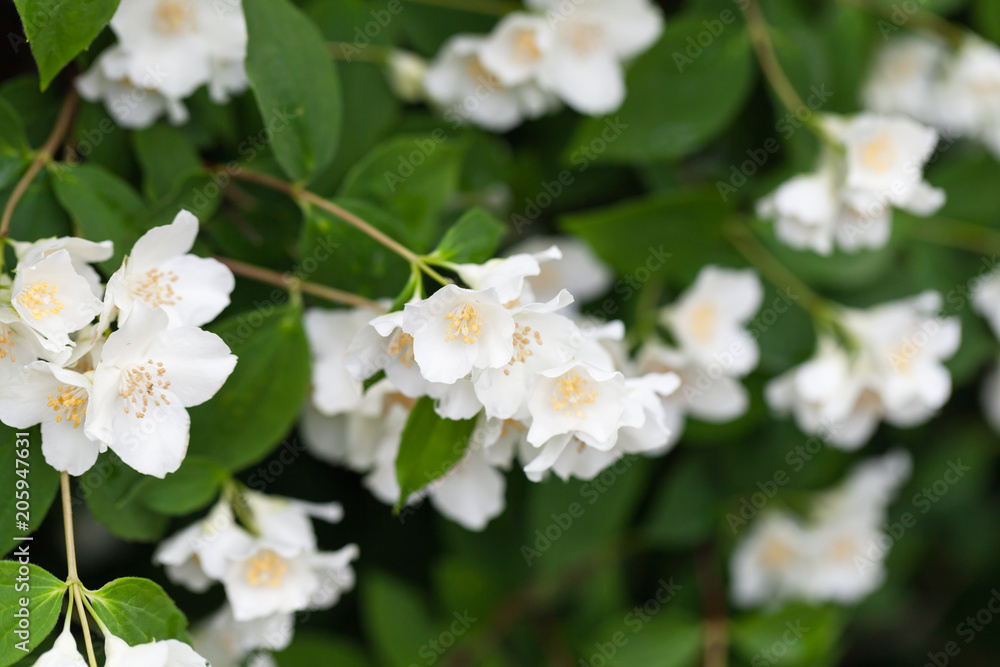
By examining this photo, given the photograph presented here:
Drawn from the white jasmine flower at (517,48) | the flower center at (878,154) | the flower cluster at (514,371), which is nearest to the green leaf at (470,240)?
the flower cluster at (514,371)

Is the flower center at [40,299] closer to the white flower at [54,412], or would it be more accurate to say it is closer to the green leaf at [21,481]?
the white flower at [54,412]

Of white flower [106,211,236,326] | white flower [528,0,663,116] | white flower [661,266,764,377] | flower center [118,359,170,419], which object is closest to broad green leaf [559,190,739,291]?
white flower [661,266,764,377]

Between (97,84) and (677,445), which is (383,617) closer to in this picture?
(677,445)

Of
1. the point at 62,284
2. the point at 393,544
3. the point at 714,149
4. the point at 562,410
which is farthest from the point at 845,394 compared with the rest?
the point at 62,284

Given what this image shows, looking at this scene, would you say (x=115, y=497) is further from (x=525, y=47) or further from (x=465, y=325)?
(x=525, y=47)

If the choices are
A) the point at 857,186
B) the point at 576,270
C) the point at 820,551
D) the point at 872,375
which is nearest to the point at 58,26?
the point at 576,270

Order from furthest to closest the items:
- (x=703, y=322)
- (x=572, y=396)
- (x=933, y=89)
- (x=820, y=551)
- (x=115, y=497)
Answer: (x=933, y=89) < (x=820, y=551) < (x=703, y=322) < (x=115, y=497) < (x=572, y=396)
